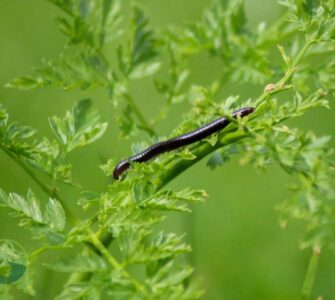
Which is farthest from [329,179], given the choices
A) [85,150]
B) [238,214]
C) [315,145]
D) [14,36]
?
[14,36]

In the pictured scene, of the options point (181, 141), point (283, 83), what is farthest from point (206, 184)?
point (283, 83)

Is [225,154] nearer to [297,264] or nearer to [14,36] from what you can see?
[297,264]

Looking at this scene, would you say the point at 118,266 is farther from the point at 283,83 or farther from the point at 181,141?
the point at 283,83

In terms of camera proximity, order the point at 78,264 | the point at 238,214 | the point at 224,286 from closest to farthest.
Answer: the point at 78,264 < the point at 224,286 < the point at 238,214

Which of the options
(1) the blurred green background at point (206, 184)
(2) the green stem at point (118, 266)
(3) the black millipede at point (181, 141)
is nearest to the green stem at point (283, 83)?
(3) the black millipede at point (181, 141)

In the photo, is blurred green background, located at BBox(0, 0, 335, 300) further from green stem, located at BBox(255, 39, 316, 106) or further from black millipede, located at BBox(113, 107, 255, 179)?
green stem, located at BBox(255, 39, 316, 106)

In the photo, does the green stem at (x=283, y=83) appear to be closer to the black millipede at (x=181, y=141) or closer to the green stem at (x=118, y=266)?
the black millipede at (x=181, y=141)
